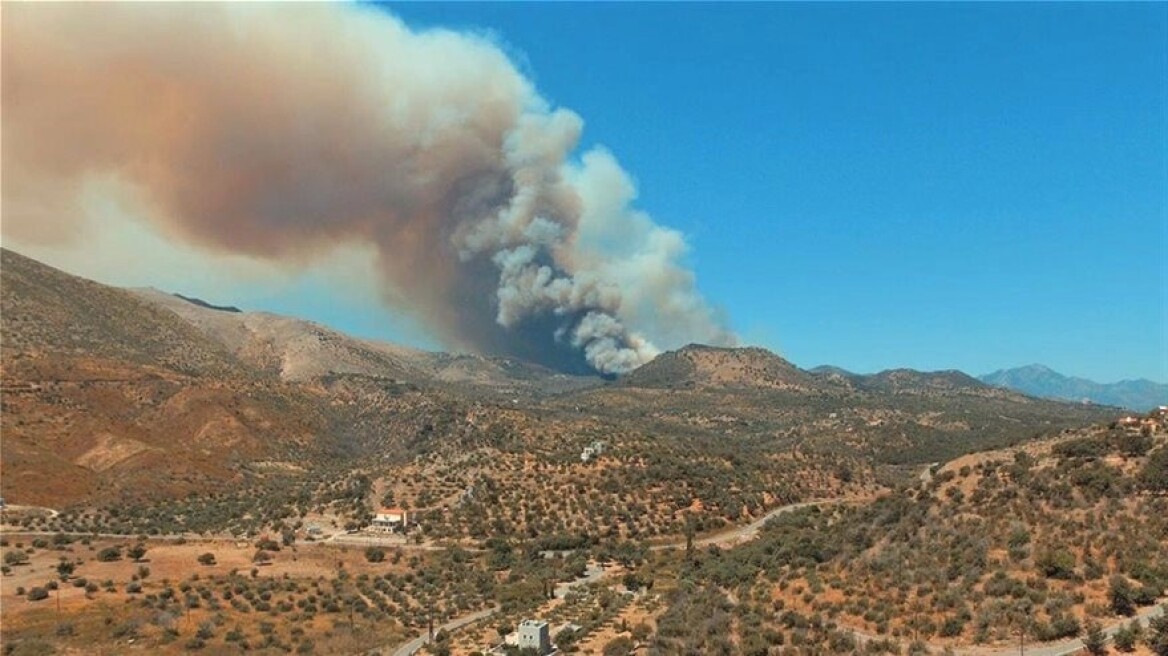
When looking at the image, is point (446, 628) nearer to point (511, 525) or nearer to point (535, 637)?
point (535, 637)

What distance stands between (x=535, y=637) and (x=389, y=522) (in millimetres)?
35585

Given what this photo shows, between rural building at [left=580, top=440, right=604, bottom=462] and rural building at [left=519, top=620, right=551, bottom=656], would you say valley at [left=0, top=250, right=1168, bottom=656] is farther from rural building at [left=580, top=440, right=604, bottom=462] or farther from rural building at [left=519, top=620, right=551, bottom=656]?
rural building at [left=519, top=620, right=551, bottom=656]

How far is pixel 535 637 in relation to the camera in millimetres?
33250

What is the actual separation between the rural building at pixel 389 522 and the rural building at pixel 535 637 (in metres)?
34.4

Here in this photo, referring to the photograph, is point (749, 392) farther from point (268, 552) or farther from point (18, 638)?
point (18, 638)

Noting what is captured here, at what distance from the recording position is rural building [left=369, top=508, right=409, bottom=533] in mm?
65625

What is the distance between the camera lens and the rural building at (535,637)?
33.2 meters

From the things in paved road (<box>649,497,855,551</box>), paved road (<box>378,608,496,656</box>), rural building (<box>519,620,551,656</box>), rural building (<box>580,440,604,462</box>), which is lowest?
paved road (<box>378,608,496,656</box>)

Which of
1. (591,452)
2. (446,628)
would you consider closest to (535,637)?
(446,628)

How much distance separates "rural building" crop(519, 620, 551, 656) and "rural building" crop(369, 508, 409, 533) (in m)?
34.4

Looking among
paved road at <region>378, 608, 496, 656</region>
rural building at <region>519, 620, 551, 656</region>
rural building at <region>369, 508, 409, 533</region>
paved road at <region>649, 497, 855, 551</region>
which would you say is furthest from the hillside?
rural building at <region>369, 508, 409, 533</region>

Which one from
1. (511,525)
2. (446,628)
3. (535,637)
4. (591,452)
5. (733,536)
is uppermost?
→ (591,452)

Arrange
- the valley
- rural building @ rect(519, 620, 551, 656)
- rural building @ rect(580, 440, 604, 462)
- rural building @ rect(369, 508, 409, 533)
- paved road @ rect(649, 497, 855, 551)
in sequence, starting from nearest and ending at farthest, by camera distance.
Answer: the valley, rural building @ rect(519, 620, 551, 656), paved road @ rect(649, 497, 855, 551), rural building @ rect(369, 508, 409, 533), rural building @ rect(580, 440, 604, 462)

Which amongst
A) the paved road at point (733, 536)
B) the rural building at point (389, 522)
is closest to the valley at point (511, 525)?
the rural building at point (389, 522)
